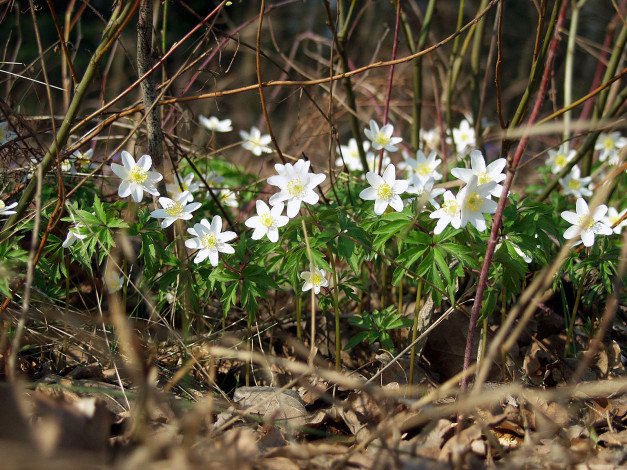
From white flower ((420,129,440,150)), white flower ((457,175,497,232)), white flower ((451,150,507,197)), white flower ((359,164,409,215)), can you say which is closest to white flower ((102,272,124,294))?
white flower ((359,164,409,215))

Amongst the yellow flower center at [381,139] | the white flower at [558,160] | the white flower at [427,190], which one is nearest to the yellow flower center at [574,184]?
the white flower at [558,160]

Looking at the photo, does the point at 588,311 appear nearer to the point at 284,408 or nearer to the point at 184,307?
the point at 284,408

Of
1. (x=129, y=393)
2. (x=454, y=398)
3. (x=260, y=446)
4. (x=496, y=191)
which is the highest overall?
(x=496, y=191)

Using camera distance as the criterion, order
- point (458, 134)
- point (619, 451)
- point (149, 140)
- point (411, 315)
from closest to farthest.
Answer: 1. point (619, 451)
2. point (149, 140)
3. point (411, 315)
4. point (458, 134)

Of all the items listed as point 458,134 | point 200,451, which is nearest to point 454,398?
point 200,451

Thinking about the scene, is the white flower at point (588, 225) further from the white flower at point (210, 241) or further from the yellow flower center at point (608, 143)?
the yellow flower center at point (608, 143)

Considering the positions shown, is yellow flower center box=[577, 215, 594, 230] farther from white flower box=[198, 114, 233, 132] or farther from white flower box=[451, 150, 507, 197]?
white flower box=[198, 114, 233, 132]

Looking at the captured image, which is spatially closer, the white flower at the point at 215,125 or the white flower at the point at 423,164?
the white flower at the point at 423,164
